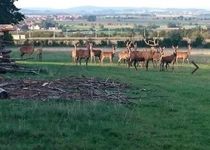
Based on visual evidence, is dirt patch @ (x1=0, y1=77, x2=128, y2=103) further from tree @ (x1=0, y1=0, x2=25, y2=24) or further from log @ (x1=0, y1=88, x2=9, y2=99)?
tree @ (x1=0, y1=0, x2=25, y2=24)

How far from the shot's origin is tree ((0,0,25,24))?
5700 centimetres

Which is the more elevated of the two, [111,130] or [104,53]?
[111,130]

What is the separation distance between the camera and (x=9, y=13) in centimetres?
5862

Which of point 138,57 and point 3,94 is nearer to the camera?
point 3,94

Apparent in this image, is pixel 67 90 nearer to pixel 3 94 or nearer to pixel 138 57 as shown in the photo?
pixel 3 94

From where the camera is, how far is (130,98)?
21047mm

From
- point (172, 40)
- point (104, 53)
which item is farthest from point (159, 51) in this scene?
point (172, 40)

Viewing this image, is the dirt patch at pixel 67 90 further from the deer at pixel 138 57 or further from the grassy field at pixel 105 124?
the deer at pixel 138 57

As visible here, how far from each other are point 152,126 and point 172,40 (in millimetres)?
58151

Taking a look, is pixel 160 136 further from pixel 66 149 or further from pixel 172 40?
pixel 172 40

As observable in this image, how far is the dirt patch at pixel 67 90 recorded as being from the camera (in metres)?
20.2

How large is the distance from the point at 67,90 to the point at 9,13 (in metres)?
38.0

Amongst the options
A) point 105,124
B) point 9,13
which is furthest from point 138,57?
point 105,124

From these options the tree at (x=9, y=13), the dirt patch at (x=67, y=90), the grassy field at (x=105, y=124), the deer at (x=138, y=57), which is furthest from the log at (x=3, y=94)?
the tree at (x=9, y=13)
